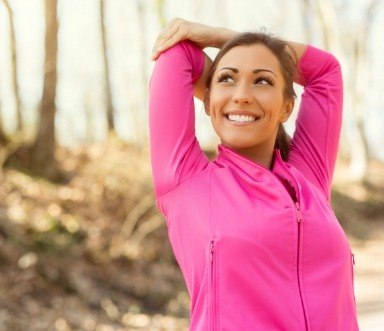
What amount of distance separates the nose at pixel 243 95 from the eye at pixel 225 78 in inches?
2.1

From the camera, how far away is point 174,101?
7.61 feet

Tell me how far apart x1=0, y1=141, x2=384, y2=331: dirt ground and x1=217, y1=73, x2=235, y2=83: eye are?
523 centimetres

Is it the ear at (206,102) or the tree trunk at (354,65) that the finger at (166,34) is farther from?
the tree trunk at (354,65)

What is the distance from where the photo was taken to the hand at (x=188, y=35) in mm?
2469

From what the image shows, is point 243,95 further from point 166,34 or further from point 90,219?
point 90,219

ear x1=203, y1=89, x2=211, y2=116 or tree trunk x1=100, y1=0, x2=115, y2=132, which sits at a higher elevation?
ear x1=203, y1=89, x2=211, y2=116

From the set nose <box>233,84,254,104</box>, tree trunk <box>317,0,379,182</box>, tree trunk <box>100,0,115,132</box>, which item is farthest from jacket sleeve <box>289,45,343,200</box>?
tree trunk <box>317,0,379,182</box>

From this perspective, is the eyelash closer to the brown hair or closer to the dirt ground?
the brown hair

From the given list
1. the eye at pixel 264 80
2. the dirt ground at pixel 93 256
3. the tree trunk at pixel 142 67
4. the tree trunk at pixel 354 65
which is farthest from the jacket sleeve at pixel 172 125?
the tree trunk at pixel 354 65

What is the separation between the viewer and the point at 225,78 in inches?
90.8

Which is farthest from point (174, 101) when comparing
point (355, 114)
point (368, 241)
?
point (355, 114)

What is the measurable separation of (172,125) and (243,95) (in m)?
0.26

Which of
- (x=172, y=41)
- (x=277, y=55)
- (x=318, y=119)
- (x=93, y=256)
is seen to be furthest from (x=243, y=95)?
(x=93, y=256)

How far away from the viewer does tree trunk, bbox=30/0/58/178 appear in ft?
37.8
